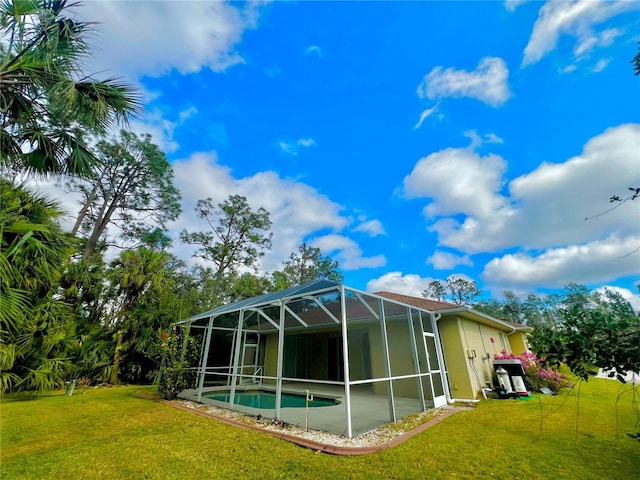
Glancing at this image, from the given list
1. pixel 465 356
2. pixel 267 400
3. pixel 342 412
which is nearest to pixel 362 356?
pixel 342 412

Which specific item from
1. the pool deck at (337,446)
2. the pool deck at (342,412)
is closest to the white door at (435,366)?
the pool deck at (342,412)

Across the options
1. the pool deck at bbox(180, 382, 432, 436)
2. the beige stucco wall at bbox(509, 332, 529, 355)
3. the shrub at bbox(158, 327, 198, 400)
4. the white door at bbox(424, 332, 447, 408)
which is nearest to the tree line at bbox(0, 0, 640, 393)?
the shrub at bbox(158, 327, 198, 400)

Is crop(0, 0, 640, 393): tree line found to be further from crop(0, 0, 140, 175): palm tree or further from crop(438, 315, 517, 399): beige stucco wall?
crop(438, 315, 517, 399): beige stucco wall

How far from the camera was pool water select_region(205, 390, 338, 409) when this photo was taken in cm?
877

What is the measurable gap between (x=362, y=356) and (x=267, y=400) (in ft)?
13.0

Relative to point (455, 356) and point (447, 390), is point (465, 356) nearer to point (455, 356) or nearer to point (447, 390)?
point (455, 356)

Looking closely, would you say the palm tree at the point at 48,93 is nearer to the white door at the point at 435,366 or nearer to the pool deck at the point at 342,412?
the pool deck at the point at 342,412

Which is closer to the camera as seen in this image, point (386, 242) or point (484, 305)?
point (386, 242)

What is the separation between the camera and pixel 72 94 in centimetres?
436

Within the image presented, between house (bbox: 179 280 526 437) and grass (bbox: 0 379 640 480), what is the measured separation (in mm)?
1224

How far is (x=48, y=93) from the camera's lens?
435 cm

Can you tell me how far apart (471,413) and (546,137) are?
27.8 feet

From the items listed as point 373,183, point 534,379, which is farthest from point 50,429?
point 373,183

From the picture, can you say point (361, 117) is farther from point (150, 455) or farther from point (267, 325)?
point (150, 455)
